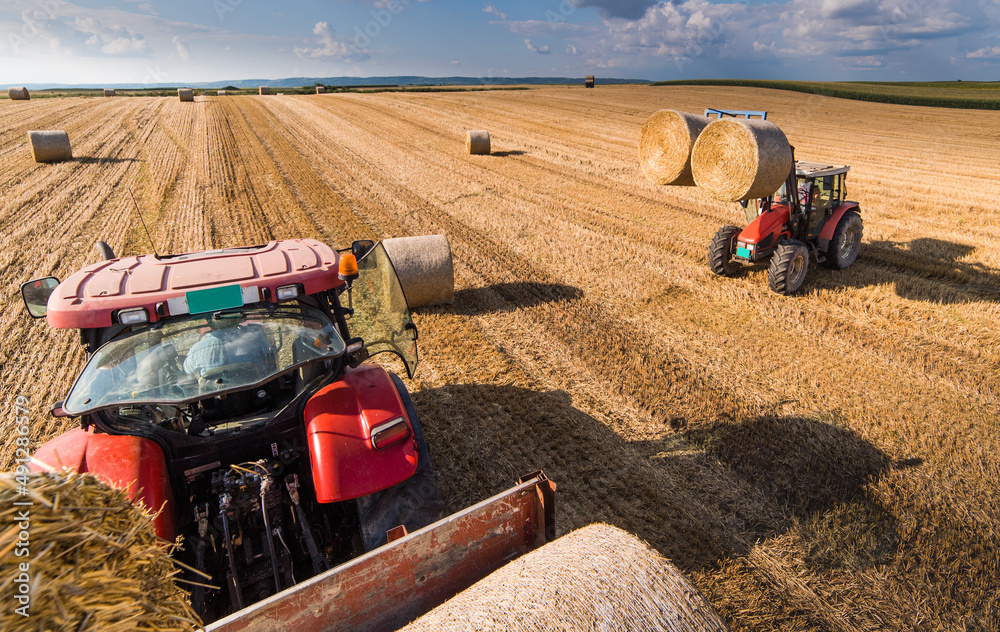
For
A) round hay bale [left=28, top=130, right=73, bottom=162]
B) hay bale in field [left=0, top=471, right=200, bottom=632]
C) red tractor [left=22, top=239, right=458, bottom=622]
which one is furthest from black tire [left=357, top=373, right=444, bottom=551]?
round hay bale [left=28, top=130, right=73, bottom=162]

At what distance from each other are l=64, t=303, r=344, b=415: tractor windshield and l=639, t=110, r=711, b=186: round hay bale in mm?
6174

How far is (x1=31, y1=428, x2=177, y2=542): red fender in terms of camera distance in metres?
2.33

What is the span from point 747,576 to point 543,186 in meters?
11.0

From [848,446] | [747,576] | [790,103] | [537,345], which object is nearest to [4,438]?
[537,345]

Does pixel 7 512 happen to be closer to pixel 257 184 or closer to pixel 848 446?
pixel 848 446

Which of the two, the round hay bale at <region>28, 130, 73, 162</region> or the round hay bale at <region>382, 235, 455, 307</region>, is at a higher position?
the round hay bale at <region>28, 130, 73, 162</region>

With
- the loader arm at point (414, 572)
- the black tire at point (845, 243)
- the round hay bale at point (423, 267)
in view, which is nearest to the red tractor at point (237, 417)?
the loader arm at point (414, 572)

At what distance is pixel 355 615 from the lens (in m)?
2.02

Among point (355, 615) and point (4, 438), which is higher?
point (355, 615)

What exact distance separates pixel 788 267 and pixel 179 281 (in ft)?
23.1

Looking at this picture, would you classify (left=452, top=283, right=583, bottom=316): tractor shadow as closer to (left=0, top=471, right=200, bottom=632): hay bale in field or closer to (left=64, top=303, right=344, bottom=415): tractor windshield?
(left=64, top=303, right=344, bottom=415): tractor windshield

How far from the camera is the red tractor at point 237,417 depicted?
7.91 ft

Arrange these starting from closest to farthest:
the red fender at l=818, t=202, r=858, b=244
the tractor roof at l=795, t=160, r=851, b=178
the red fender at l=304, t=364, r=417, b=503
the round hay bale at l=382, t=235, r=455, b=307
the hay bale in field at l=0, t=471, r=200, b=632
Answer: the hay bale in field at l=0, t=471, r=200, b=632
the red fender at l=304, t=364, r=417, b=503
the round hay bale at l=382, t=235, r=455, b=307
the tractor roof at l=795, t=160, r=851, b=178
the red fender at l=818, t=202, r=858, b=244

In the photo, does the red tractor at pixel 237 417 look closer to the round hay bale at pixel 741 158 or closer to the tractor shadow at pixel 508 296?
the tractor shadow at pixel 508 296
